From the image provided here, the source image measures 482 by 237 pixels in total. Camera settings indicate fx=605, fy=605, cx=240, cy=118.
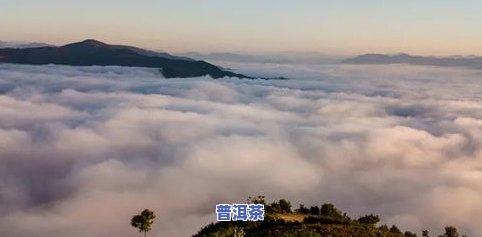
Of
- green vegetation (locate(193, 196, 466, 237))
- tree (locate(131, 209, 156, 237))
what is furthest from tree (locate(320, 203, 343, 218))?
tree (locate(131, 209, 156, 237))

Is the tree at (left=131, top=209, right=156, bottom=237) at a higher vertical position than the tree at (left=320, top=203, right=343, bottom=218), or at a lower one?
lower

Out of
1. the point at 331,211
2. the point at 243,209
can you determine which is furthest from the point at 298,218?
the point at 243,209

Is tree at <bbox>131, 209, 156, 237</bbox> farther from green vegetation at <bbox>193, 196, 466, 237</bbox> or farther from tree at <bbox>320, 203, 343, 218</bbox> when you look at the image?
tree at <bbox>320, 203, 343, 218</bbox>

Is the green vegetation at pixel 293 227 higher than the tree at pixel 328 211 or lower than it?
lower

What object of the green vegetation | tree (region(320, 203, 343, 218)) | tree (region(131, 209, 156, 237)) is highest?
tree (region(320, 203, 343, 218))

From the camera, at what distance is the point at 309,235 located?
7356 centimetres

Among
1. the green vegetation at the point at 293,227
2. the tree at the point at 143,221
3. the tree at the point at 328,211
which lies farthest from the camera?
the tree at the point at 143,221

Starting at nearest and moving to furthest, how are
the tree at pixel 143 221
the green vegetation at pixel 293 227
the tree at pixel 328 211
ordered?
Answer: the green vegetation at pixel 293 227 < the tree at pixel 328 211 < the tree at pixel 143 221

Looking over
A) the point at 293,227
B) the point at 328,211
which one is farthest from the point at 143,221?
the point at 293,227

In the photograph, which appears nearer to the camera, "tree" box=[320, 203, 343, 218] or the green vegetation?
the green vegetation

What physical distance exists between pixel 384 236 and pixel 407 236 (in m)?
19.8

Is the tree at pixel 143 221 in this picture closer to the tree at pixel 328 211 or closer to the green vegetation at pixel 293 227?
the green vegetation at pixel 293 227

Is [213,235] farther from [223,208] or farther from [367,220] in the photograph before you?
[367,220]

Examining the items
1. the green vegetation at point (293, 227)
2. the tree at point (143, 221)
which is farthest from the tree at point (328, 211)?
the tree at point (143, 221)
